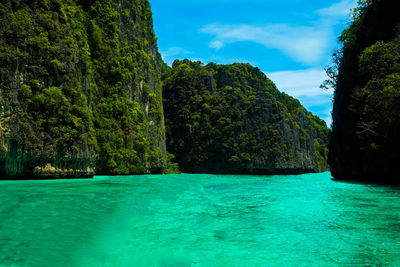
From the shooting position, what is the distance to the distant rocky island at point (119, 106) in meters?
23.2

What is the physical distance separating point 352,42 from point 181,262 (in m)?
27.3

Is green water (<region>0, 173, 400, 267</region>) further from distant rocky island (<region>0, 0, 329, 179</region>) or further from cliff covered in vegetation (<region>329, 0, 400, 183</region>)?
distant rocky island (<region>0, 0, 329, 179</region>)

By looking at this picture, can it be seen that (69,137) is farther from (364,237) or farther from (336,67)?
(336,67)

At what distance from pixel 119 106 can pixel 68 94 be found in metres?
13.1

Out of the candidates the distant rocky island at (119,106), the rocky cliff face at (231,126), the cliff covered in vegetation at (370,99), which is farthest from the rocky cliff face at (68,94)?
the rocky cliff face at (231,126)

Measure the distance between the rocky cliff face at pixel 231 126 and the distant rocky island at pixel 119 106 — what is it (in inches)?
10.5

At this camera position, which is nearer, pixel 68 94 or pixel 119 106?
pixel 68 94

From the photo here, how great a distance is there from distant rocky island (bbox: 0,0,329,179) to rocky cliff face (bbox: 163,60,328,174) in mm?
266

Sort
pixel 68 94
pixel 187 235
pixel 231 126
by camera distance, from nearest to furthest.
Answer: pixel 187 235 < pixel 68 94 < pixel 231 126

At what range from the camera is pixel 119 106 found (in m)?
40.5

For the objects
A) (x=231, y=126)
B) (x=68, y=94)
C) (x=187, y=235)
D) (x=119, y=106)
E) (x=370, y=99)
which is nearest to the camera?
(x=187, y=235)

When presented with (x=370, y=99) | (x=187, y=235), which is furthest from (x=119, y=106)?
(x=187, y=235)

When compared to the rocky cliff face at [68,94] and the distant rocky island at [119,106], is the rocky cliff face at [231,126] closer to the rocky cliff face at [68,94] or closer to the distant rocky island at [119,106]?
the distant rocky island at [119,106]

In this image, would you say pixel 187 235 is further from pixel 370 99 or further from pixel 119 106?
pixel 119 106
